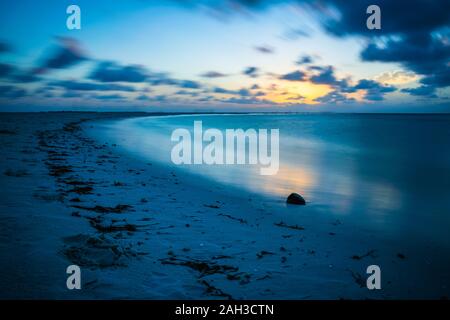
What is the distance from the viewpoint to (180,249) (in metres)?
4.69

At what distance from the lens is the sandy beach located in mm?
3648

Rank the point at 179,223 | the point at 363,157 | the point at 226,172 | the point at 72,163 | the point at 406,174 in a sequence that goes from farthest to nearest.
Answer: the point at 363,157 → the point at 406,174 → the point at 226,172 → the point at 72,163 → the point at 179,223

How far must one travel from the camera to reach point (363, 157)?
19656mm

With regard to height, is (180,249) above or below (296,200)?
below

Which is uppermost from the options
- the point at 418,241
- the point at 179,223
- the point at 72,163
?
the point at 72,163

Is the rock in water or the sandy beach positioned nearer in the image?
the sandy beach

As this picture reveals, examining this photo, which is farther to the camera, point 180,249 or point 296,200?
point 296,200

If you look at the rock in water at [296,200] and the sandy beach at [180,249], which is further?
the rock in water at [296,200]

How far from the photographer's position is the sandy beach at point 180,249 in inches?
144

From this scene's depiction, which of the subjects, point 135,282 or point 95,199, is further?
point 95,199
